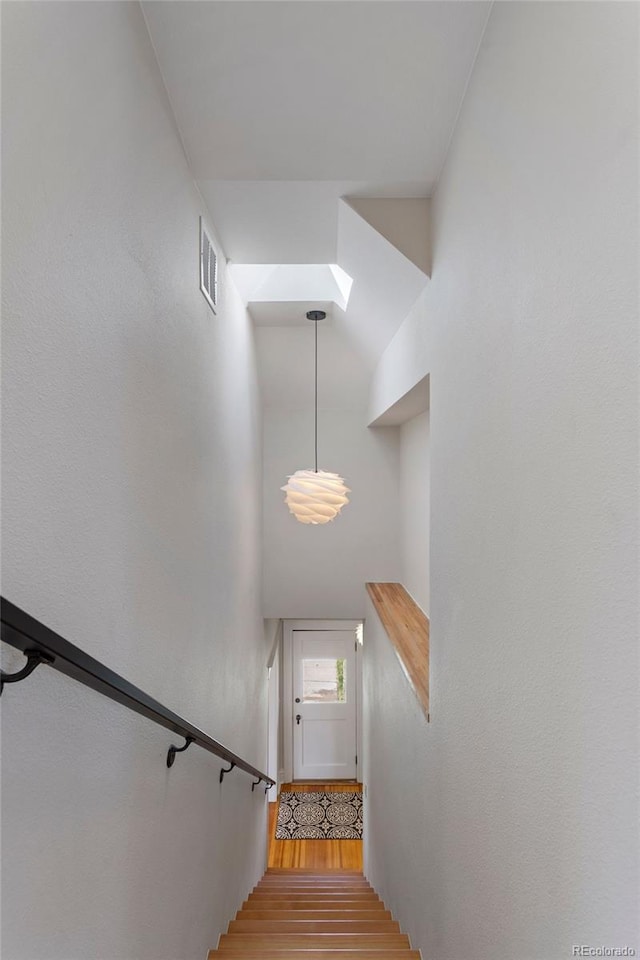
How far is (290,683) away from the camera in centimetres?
787

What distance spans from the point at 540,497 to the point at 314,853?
6.31 metres

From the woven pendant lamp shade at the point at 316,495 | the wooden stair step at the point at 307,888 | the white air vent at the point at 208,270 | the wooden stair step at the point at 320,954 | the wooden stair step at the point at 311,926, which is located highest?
the white air vent at the point at 208,270

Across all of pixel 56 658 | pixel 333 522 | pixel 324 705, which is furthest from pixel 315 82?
pixel 324 705

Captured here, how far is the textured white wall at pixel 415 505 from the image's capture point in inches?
175

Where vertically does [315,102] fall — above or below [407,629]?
above

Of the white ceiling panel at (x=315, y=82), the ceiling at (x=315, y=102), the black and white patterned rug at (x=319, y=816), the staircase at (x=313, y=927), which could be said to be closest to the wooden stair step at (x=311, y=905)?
the staircase at (x=313, y=927)

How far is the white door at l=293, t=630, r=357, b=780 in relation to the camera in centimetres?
779

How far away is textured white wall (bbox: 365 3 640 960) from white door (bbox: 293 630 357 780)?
569 cm

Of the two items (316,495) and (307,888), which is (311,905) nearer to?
(307,888)

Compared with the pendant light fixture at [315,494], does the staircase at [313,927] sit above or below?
below

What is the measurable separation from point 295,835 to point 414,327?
575 centimetres

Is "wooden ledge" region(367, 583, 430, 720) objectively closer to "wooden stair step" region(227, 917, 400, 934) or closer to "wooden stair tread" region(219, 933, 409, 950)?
"wooden stair tread" region(219, 933, 409, 950)

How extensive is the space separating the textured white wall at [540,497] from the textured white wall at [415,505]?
222 centimetres

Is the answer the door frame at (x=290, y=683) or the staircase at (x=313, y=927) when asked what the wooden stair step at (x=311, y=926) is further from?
the door frame at (x=290, y=683)
